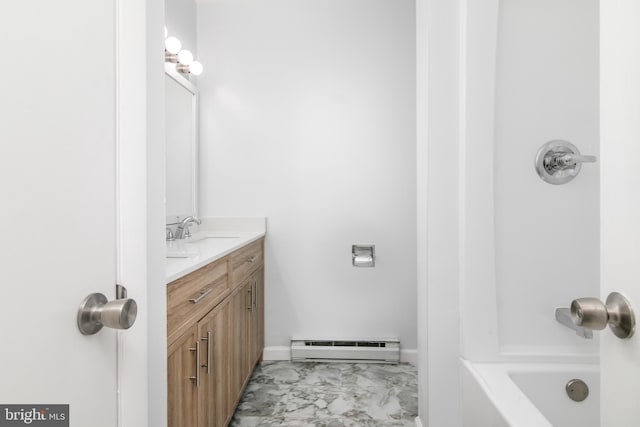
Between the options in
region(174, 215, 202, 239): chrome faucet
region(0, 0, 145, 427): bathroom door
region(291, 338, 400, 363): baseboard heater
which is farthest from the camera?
region(291, 338, 400, 363): baseboard heater

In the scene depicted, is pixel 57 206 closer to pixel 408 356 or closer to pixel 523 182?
pixel 523 182

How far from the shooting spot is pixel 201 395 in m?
1.44

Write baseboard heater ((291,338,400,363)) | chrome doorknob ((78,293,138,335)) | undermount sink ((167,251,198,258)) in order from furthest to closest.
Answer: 1. baseboard heater ((291,338,400,363))
2. undermount sink ((167,251,198,258))
3. chrome doorknob ((78,293,138,335))

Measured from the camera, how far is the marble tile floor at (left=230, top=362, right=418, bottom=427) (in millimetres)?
1964

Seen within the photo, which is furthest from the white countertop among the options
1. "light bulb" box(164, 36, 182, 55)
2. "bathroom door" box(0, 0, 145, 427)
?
"light bulb" box(164, 36, 182, 55)

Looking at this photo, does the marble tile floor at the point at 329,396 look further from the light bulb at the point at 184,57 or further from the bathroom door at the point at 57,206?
the light bulb at the point at 184,57

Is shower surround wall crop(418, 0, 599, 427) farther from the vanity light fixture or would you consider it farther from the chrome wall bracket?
the vanity light fixture

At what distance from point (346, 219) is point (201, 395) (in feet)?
5.17

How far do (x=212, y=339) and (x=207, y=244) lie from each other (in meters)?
0.64

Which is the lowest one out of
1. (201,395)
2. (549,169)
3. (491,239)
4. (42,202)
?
(201,395)

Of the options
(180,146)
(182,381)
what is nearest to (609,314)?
(182,381)

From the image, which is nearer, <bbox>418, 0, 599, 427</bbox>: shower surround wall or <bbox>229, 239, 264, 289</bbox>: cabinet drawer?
<bbox>418, 0, 599, 427</bbox>: shower surround wall

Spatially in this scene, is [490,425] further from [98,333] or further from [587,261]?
[98,333]

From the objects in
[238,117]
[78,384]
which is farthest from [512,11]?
[238,117]
